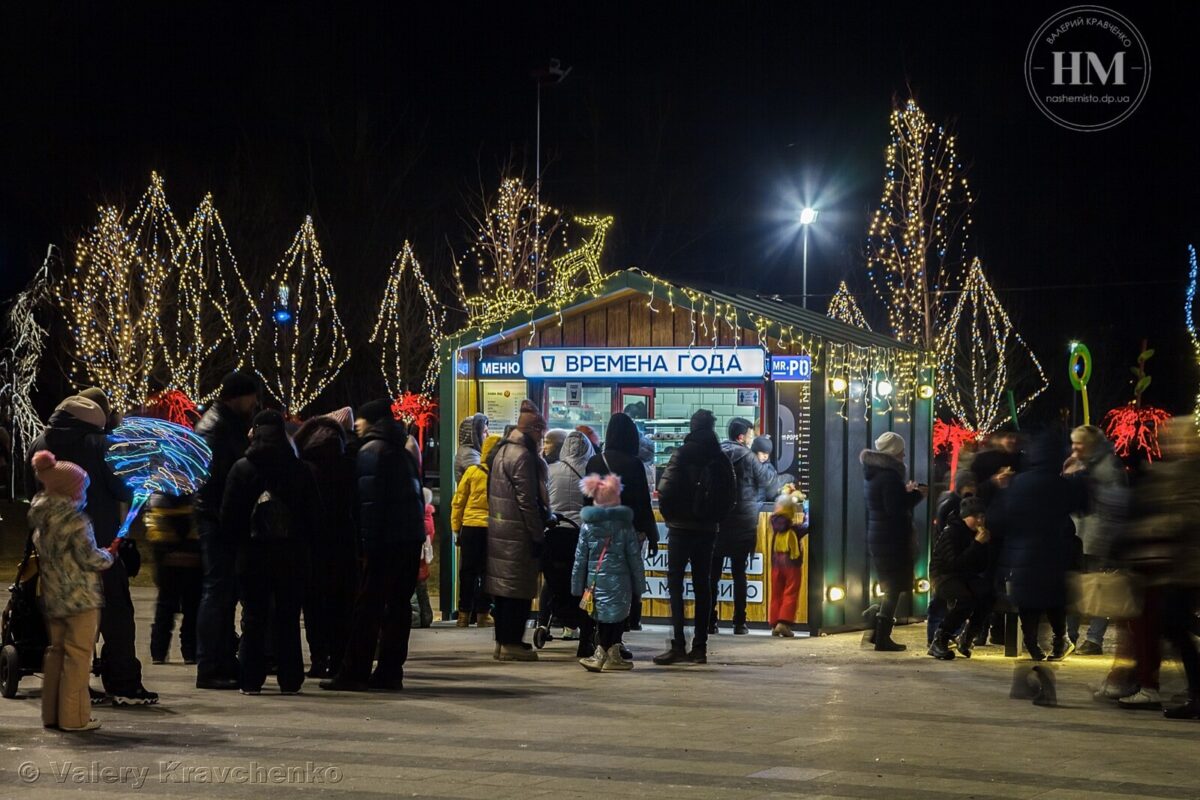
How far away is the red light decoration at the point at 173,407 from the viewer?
3553 cm

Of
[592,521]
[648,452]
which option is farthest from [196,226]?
[592,521]

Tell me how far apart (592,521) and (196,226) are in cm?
2833

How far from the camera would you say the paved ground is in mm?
7043

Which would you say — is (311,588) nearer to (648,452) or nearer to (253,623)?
(253,623)

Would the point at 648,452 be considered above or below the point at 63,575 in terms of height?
above

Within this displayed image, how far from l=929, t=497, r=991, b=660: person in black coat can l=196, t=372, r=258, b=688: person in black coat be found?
17.3 ft

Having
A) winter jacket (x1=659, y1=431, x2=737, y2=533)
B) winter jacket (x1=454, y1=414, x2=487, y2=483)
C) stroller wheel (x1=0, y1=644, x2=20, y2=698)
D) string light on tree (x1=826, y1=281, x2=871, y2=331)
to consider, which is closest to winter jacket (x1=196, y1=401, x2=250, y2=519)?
stroller wheel (x1=0, y1=644, x2=20, y2=698)

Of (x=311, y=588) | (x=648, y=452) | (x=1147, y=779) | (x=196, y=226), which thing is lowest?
(x=1147, y=779)

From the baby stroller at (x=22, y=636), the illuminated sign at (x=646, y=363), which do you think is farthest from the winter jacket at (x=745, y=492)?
the baby stroller at (x=22, y=636)

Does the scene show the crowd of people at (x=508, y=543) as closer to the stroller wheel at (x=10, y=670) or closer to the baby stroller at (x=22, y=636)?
the baby stroller at (x=22, y=636)

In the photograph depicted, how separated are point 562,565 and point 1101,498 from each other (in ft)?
13.7

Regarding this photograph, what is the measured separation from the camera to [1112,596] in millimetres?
9570

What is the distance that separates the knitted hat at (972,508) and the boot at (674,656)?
2.42 meters

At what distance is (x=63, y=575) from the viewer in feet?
27.3
